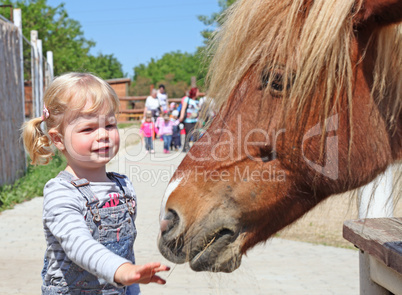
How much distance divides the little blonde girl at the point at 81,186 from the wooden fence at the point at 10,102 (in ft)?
15.3

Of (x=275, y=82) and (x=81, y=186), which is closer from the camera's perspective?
(x=275, y=82)

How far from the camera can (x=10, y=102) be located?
698 centimetres

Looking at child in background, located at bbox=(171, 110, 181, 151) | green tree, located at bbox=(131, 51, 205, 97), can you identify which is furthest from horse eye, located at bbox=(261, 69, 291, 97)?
green tree, located at bbox=(131, 51, 205, 97)

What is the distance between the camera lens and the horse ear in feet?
5.01

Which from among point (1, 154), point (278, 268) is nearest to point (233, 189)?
point (278, 268)

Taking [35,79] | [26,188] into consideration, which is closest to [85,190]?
[26,188]

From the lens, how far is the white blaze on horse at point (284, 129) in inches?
64.8

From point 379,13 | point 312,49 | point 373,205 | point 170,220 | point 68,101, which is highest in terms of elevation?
point 379,13

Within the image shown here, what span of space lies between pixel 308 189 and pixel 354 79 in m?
0.46

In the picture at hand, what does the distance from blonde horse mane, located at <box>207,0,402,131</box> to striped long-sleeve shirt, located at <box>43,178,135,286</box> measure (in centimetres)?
74

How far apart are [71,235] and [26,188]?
5.65 m

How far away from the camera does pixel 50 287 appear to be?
1.84 metres

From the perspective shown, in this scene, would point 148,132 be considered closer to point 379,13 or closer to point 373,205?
point 373,205

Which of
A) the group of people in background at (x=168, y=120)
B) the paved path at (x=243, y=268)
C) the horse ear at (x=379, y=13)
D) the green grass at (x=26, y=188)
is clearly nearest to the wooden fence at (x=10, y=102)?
the green grass at (x=26, y=188)
